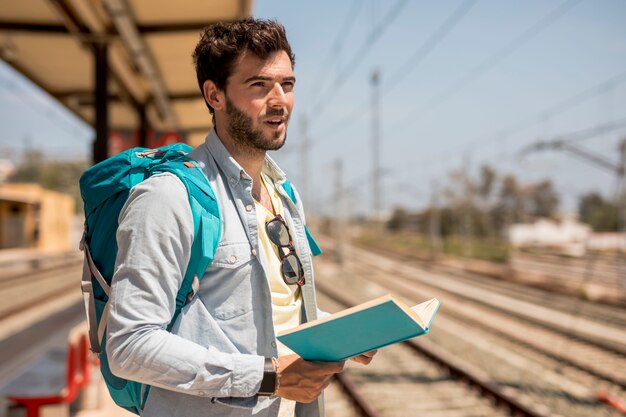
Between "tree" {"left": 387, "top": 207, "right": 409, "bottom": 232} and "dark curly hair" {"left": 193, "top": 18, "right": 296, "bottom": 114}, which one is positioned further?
"tree" {"left": 387, "top": 207, "right": 409, "bottom": 232}

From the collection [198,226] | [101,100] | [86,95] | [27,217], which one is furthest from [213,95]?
[27,217]

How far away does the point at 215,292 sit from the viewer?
170 cm

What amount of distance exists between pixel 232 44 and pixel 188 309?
74 cm

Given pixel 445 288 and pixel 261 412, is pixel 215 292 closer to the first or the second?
pixel 261 412

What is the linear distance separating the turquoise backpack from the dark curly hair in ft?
0.85

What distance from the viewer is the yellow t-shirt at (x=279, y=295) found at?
1850 mm

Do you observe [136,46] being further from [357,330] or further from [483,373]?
[483,373]

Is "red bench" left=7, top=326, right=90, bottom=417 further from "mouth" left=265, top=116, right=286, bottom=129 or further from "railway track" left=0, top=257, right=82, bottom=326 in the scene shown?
"railway track" left=0, top=257, right=82, bottom=326

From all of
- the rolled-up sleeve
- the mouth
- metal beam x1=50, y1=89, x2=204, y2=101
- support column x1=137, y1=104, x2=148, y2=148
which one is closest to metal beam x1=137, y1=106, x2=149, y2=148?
support column x1=137, y1=104, x2=148, y2=148

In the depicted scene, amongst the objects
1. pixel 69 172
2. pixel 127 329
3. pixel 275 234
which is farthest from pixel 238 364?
pixel 69 172

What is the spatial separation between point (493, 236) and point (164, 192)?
44434 mm

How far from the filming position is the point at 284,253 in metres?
1.92

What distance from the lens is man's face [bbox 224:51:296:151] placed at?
5.93 feet

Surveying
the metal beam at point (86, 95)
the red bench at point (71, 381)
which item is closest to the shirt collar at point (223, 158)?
the red bench at point (71, 381)
